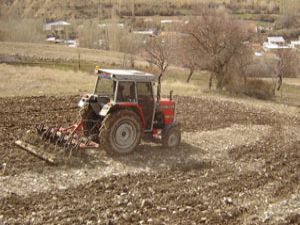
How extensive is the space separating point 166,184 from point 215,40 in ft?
66.0

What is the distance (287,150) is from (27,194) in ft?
25.4

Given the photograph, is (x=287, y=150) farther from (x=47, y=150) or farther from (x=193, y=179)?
(x=47, y=150)

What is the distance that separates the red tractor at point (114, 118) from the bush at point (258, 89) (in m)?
18.0

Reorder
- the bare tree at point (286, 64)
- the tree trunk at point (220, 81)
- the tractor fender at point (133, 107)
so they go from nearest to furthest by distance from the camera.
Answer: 1. the tractor fender at point (133, 107)
2. the tree trunk at point (220, 81)
3. the bare tree at point (286, 64)

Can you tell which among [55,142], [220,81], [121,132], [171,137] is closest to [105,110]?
[121,132]

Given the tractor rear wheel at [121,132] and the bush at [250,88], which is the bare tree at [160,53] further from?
the tractor rear wheel at [121,132]

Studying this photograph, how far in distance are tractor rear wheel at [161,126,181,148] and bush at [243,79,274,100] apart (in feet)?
57.5

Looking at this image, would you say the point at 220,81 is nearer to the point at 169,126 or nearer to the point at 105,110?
the point at 169,126

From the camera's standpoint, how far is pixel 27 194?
823 centimetres

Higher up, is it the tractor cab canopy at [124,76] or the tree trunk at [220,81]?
the tractor cab canopy at [124,76]

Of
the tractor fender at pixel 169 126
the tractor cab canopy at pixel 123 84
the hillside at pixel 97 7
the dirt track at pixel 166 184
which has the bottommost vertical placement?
the dirt track at pixel 166 184

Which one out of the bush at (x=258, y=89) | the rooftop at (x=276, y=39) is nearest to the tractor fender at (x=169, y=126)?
the bush at (x=258, y=89)

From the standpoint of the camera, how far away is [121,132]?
10586 millimetres

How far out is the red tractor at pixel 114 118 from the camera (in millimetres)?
10336
